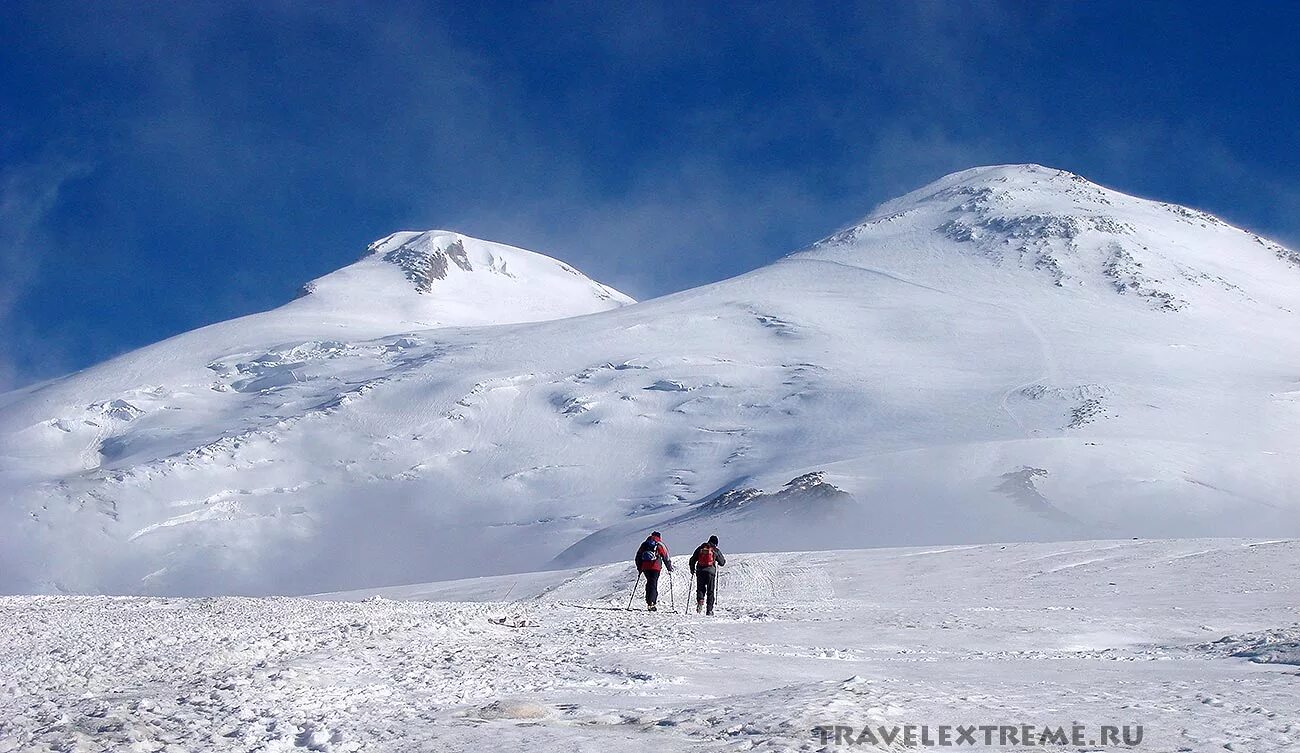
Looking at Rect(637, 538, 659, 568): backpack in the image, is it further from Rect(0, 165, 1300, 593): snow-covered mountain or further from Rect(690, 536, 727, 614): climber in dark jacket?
Rect(0, 165, 1300, 593): snow-covered mountain

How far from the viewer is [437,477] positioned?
80250 millimetres

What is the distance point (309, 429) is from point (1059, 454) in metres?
58.4

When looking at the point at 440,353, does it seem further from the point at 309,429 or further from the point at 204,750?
the point at 204,750

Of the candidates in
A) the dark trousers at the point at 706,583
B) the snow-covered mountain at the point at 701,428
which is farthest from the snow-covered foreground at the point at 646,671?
the snow-covered mountain at the point at 701,428

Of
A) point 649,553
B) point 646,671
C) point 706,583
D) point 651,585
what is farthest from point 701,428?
point 646,671

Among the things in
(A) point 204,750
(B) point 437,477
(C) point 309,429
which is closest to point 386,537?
(B) point 437,477

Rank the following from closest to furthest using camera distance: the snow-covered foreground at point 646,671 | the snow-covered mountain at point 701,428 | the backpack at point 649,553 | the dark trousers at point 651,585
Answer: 1. the snow-covered foreground at point 646,671
2. the dark trousers at point 651,585
3. the backpack at point 649,553
4. the snow-covered mountain at point 701,428

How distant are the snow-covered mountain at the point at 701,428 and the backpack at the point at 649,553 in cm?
3268

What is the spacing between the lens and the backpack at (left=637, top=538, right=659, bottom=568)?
Answer: 19.3 meters

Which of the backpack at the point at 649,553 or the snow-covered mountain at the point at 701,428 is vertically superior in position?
the snow-covered mountain at the point at 701,428

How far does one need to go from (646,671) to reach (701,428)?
229 ft

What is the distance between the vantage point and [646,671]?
10.6 m

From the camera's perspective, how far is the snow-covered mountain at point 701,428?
5775 centimetres

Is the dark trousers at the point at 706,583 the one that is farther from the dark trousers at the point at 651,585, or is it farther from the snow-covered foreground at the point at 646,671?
the dark trousers at the point at 651,585
